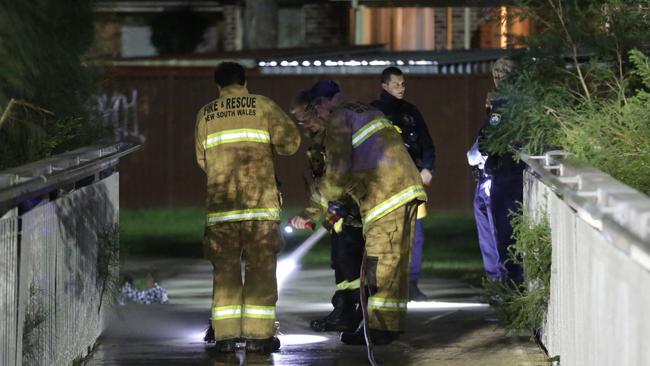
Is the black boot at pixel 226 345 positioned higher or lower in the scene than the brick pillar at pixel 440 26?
lower

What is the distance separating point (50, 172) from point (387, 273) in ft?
9.98

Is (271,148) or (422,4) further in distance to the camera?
(422,4)

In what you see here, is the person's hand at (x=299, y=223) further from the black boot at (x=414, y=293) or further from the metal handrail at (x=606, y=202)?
the black boot at (x=414, y=293)

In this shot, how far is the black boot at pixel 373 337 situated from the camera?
393 inches

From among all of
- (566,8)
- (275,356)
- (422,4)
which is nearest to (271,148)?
(275,356)

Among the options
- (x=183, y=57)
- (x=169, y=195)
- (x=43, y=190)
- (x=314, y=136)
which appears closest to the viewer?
(x=43, y=190)

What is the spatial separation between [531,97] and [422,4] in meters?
3.57

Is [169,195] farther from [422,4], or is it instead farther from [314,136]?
[314,136]

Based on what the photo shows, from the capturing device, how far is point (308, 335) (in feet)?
Result: 34.8

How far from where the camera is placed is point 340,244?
35.7ft

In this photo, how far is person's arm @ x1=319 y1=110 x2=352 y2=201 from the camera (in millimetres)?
9945

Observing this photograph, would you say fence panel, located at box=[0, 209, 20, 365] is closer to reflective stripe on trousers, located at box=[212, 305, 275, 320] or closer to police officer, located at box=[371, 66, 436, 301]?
reflective stripe on trousers, located at box=[212, 305, 275, 320]

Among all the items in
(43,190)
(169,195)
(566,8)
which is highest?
(566,8)

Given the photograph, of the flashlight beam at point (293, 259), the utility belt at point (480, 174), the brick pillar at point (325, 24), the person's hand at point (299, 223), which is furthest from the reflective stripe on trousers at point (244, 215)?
the brick pillar at point (325, 24)
